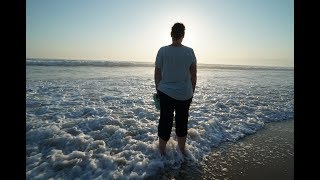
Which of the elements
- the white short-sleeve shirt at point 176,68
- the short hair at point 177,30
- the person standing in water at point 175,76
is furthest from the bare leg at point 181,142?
the short hair at point 177,30

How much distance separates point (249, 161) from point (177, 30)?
8.83 feet

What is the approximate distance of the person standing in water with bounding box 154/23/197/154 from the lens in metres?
4.41

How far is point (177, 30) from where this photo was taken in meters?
4.36

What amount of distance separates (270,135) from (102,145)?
4.02 m

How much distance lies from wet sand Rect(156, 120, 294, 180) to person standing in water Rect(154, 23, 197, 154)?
900 millimetres

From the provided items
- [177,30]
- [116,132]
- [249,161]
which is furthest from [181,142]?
[177,30]

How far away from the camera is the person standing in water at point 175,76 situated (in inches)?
173

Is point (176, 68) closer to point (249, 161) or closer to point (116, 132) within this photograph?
point (249, 161)

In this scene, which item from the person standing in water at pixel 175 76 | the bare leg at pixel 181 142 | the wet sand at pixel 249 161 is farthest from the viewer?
the bare leg at pixel 181 142

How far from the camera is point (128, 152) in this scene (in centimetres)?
498

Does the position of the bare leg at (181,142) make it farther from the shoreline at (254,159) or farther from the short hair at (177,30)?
the short hair at (177,30)

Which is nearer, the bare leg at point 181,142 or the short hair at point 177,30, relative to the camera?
the short hair at point 177,30
